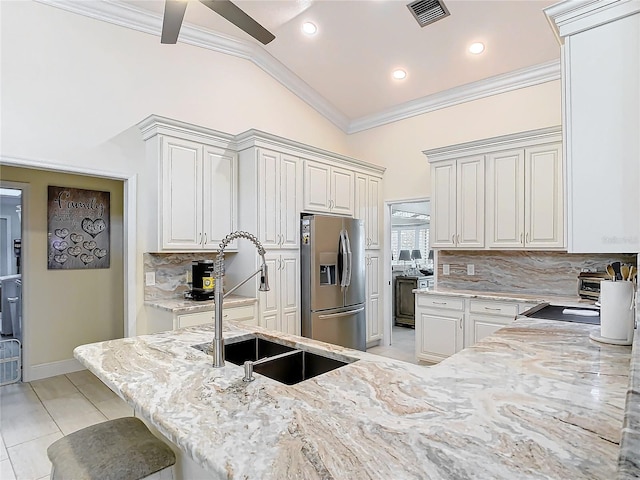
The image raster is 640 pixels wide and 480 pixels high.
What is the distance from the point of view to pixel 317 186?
4.41 metres

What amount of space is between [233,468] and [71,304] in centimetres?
435

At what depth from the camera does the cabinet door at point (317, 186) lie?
4.28 metres

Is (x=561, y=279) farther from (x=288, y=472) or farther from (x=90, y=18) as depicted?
(x=90, y=18)

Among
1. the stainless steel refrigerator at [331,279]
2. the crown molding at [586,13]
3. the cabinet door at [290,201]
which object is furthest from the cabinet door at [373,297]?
the crown molding at [586,13]

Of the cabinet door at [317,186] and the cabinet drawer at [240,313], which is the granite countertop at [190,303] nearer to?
the cabinet drawer at [240,313]

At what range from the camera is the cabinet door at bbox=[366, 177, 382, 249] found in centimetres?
511

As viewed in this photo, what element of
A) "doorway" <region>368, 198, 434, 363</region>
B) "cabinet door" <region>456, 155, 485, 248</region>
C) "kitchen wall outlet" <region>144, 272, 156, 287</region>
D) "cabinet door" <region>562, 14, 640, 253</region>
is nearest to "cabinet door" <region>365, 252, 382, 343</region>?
"doorway" <region>368, 198, 434, 363</region>

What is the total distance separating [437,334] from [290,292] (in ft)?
5.55

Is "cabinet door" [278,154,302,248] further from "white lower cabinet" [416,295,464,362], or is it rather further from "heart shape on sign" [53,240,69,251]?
"heart shape on sign" [53,240,69,251]

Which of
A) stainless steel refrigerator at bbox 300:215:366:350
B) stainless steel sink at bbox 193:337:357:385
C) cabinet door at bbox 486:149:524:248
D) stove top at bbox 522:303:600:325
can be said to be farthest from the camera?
stainless steel refrigerator at bbox 300:215:366:350

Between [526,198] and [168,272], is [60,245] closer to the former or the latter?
[168,272]

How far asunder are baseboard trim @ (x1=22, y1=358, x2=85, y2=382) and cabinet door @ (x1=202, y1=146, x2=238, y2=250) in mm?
1957

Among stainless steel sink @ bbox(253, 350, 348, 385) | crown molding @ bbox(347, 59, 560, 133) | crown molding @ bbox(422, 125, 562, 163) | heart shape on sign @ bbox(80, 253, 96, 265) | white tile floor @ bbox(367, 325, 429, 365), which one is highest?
crown molding @ bbox(347, 59, 560, 133)

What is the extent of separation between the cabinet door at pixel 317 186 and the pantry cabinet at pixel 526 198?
1815 millimetres
